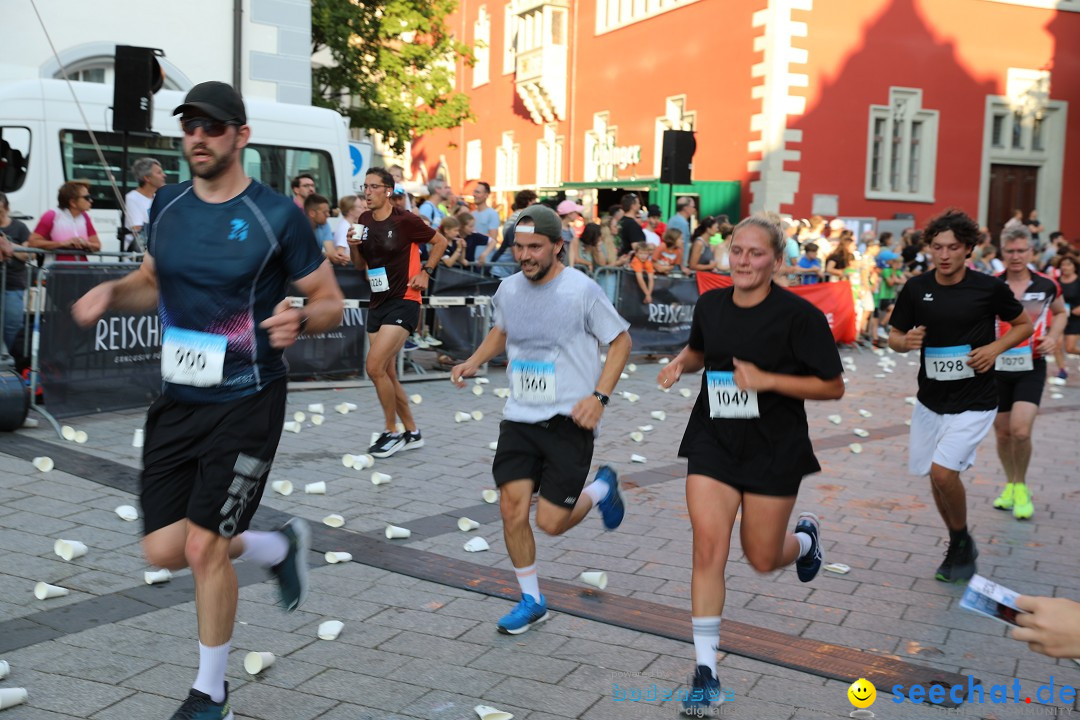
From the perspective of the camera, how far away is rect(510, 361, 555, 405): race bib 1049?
4906 mm

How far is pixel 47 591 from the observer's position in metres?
4.78

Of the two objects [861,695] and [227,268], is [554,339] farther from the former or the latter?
[861,695]

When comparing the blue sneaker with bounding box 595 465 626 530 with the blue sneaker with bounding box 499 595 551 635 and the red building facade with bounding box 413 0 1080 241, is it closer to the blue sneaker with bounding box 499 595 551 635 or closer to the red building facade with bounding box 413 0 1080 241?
the blue sneaker with bounding box 499 595 551 635

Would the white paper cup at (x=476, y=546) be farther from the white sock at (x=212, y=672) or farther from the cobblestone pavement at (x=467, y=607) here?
the white sock at (x=212, y=672)

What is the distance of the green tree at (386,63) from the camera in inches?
1116

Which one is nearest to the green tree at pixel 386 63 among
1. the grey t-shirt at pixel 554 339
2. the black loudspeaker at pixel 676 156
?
the black loudspeaker at pixel 676 156

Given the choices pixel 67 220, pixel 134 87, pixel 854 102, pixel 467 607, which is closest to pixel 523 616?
pixel 467 607

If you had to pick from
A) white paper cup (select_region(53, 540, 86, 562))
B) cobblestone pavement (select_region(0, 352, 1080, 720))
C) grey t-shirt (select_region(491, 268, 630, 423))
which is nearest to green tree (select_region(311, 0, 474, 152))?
cobblestone pavement (select_region(0, 352, 1080, 720))

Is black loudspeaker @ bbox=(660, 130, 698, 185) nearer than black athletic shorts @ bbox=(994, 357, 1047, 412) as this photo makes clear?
No

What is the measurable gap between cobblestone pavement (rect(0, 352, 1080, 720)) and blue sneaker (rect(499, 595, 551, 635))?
4cm

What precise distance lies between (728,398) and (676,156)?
Result: 1442 centimetres

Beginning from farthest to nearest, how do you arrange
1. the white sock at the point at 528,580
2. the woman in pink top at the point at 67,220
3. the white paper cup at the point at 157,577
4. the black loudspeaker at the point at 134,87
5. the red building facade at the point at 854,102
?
the red building facade at the point at 854,102, the black loudspeaker at the point at 134,87, the woman in pink top at the point at 67,220, the white paper cup at the point at 157,577, the white sock at the point at 528,580

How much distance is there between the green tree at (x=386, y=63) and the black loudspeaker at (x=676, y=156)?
12552 millimetres

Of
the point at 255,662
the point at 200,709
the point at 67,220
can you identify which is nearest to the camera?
the point at 200,709
